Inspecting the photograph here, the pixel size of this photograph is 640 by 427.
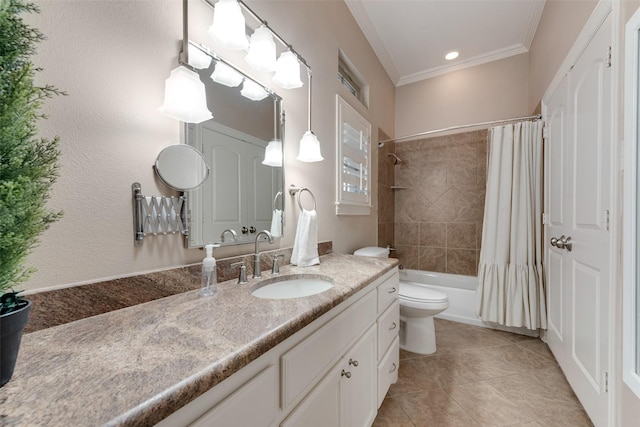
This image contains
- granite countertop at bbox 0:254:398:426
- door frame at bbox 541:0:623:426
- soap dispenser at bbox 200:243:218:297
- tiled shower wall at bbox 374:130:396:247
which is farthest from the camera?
tiled shower wall at bbox 374:130:396:247

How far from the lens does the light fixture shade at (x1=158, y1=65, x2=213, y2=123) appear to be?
0.84 m

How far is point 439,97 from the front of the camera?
3172 millimetres

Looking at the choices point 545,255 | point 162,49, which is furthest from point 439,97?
point 162,49

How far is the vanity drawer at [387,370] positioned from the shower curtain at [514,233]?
131 centimetres

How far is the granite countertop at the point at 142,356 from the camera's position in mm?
365

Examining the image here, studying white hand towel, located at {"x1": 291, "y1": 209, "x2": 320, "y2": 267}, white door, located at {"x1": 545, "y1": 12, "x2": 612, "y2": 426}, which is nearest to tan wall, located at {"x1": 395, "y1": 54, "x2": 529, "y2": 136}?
white door, located at {"x1": 545, "y1": 12, "x2": 612, "y2": 426}

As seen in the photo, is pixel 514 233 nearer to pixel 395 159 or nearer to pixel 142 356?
pixel 395 159

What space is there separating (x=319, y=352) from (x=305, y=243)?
0.66 m

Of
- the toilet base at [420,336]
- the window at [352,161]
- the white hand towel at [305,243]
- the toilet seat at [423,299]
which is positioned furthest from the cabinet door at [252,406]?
the toilet base at [420,336]

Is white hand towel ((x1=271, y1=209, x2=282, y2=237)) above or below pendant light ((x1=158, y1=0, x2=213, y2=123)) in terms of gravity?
below

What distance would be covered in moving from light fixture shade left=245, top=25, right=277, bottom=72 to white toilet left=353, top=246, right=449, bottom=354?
4.95ft

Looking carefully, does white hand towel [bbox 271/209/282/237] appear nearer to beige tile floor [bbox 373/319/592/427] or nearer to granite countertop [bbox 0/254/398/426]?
granite countertop [bbox 0/254/398/426]

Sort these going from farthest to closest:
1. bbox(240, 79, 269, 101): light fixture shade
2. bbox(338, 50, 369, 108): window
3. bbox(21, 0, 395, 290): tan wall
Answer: bbox(338, 50, 369, 108): window → bbox(240, 79, 269, 101): light fixture shade → bbox(21, 0, 395, 290): tan wall

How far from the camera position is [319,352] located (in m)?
0.81
